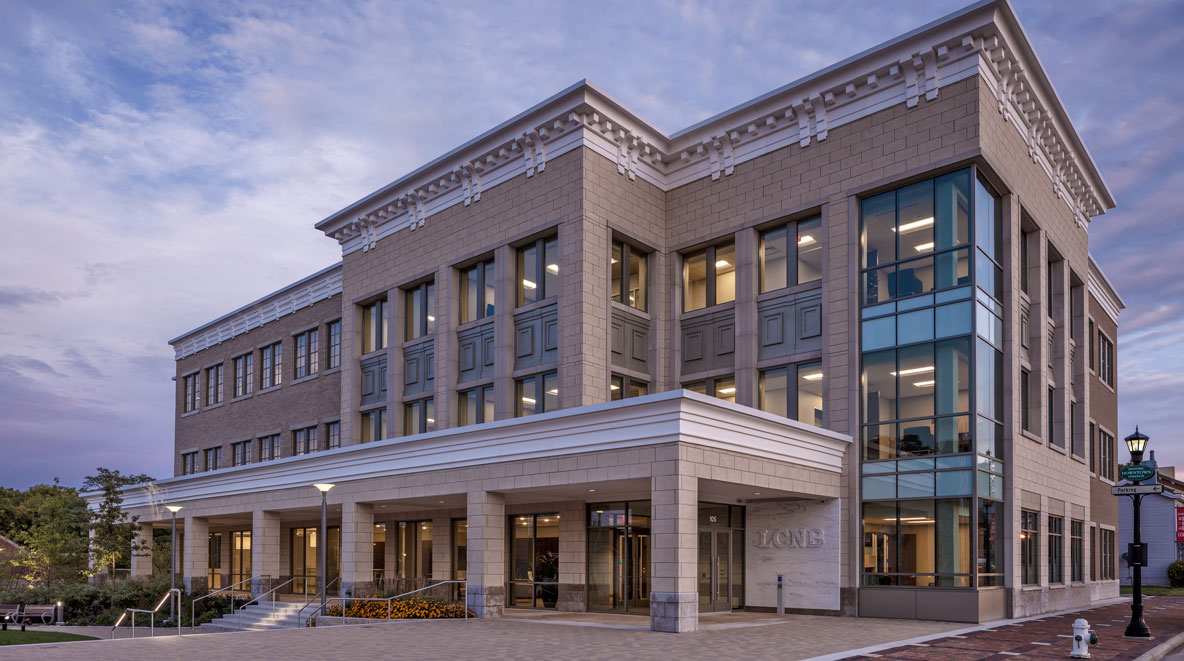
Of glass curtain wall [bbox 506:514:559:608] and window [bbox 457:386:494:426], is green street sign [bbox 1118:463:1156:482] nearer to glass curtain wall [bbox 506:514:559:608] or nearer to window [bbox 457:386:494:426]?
glass curtain wall [bbox 506:514:559:608]

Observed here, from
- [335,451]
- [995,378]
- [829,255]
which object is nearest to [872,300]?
[829,255]

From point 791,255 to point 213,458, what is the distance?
34.0 meters

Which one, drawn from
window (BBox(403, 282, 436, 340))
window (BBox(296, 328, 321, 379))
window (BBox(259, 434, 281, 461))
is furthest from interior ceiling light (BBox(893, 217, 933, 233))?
window (BBox(259, 434, 281, 461))

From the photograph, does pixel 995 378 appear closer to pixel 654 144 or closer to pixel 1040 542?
pixel 1040 542

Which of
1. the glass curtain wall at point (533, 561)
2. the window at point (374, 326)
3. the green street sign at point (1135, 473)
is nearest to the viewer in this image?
the green street sign at point (1135, 473)

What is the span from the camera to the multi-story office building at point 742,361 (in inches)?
958

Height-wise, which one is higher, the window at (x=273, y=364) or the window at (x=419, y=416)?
the window at (x=273, y=364)

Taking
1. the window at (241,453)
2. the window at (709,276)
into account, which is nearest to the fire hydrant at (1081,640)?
the window at (709,276)

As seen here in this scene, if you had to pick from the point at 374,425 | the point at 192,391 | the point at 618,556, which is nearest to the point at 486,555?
the point at 618,556

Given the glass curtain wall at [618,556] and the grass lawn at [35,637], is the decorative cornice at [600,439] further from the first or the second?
the grass lawn at [35,637]

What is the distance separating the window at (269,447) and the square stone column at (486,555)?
22.1m

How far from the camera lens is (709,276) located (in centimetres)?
3078

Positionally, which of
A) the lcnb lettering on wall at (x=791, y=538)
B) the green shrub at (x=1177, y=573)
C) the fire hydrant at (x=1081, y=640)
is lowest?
the green shrub at (x=1177, y=573)

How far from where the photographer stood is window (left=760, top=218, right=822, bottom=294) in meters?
28.2
